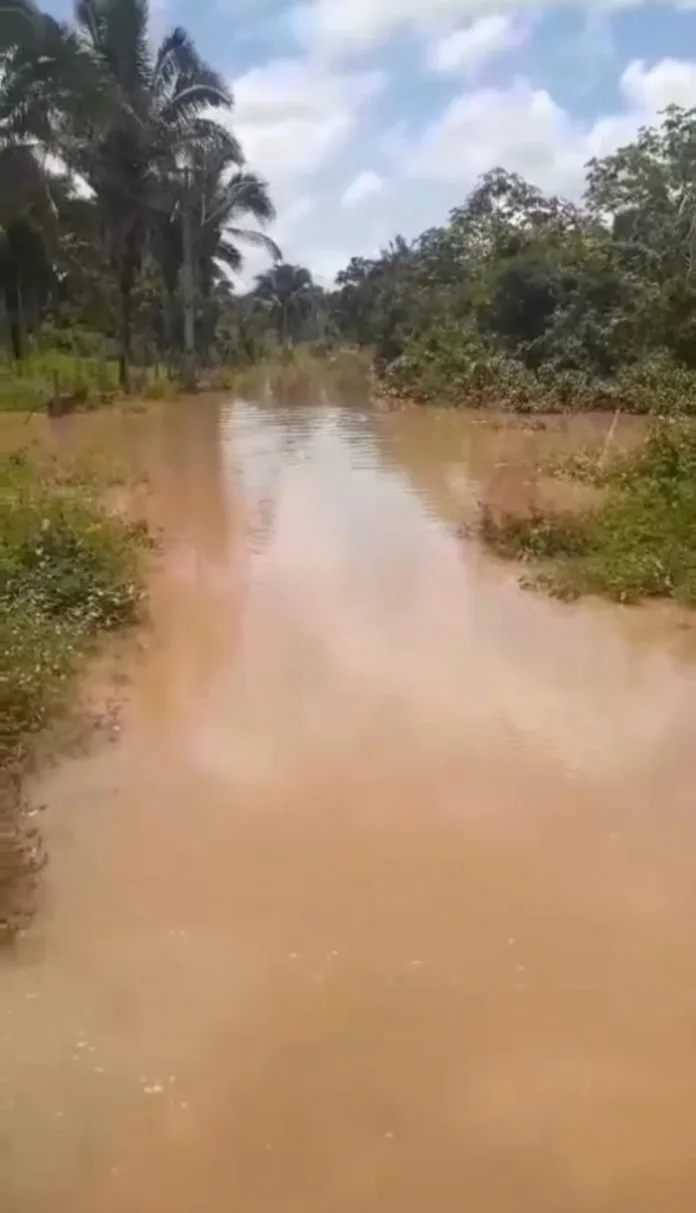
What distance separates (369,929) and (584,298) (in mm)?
20437

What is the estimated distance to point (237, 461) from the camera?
17.1 m

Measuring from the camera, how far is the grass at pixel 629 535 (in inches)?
364

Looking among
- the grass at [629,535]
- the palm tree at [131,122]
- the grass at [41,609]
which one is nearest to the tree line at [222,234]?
the palm tree at [131,122]

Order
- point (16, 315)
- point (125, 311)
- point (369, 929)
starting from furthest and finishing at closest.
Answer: point (16, 315)
point (125, 311)
point (369, 929)

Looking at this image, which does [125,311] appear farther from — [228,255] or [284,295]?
[284,295]

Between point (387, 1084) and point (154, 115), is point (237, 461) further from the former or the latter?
point (387, 1084)

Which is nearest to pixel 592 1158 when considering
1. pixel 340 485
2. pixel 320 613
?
pixel 320 613

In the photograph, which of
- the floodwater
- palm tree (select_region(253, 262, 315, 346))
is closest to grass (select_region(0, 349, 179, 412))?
the floodwater

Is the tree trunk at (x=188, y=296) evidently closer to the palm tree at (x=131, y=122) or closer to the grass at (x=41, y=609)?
the palm tree at (x=131, y=122)

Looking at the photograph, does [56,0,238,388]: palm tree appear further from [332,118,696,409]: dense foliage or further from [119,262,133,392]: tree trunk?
[332,118,696,409]: dense foliage

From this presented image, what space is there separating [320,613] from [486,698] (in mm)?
2057

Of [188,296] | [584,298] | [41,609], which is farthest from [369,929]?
[188,296]

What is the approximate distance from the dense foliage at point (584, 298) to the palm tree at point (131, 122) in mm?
6531

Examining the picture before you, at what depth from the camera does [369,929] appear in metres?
4.67
